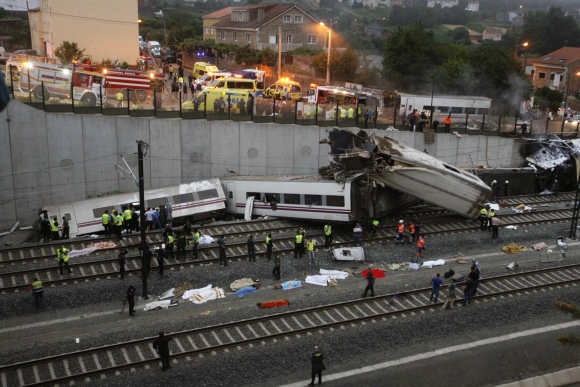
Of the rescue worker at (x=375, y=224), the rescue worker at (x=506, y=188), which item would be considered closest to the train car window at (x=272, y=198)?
the rescue worker at (x=375, y=224)

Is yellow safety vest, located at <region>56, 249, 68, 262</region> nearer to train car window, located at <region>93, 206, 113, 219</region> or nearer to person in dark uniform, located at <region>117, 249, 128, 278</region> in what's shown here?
person in dark uniform, located at <region>117, 249, 128, 278</region>

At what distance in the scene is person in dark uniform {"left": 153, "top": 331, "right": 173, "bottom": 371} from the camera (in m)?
15.9

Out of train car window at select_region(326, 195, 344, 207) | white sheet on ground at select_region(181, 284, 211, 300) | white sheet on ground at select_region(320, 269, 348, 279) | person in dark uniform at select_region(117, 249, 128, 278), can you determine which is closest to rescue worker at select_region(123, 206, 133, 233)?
person in dark uniform at select_region(117, 249, 128, 278)

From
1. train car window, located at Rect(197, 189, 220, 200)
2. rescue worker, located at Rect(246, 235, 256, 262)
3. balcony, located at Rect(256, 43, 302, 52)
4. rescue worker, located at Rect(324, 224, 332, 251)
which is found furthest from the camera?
balcony, located at Rect(256, 43, 302, 52)

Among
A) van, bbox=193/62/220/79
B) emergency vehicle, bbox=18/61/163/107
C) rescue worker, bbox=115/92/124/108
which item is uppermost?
van, bbox=193/62/220/79

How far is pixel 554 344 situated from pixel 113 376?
1290 cm

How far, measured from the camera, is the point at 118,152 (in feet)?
104

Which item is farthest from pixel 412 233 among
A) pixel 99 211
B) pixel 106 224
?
pixel 99 211

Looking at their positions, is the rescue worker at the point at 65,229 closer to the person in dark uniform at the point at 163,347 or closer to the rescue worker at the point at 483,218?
the person in dark uniform at the point at 163,347

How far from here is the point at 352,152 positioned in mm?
27688

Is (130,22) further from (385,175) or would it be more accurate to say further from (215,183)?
(385,175)

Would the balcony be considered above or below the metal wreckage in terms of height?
above

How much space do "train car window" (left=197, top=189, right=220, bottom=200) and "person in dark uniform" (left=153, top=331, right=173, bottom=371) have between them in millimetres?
13863

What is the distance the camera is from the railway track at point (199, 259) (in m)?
22.0
